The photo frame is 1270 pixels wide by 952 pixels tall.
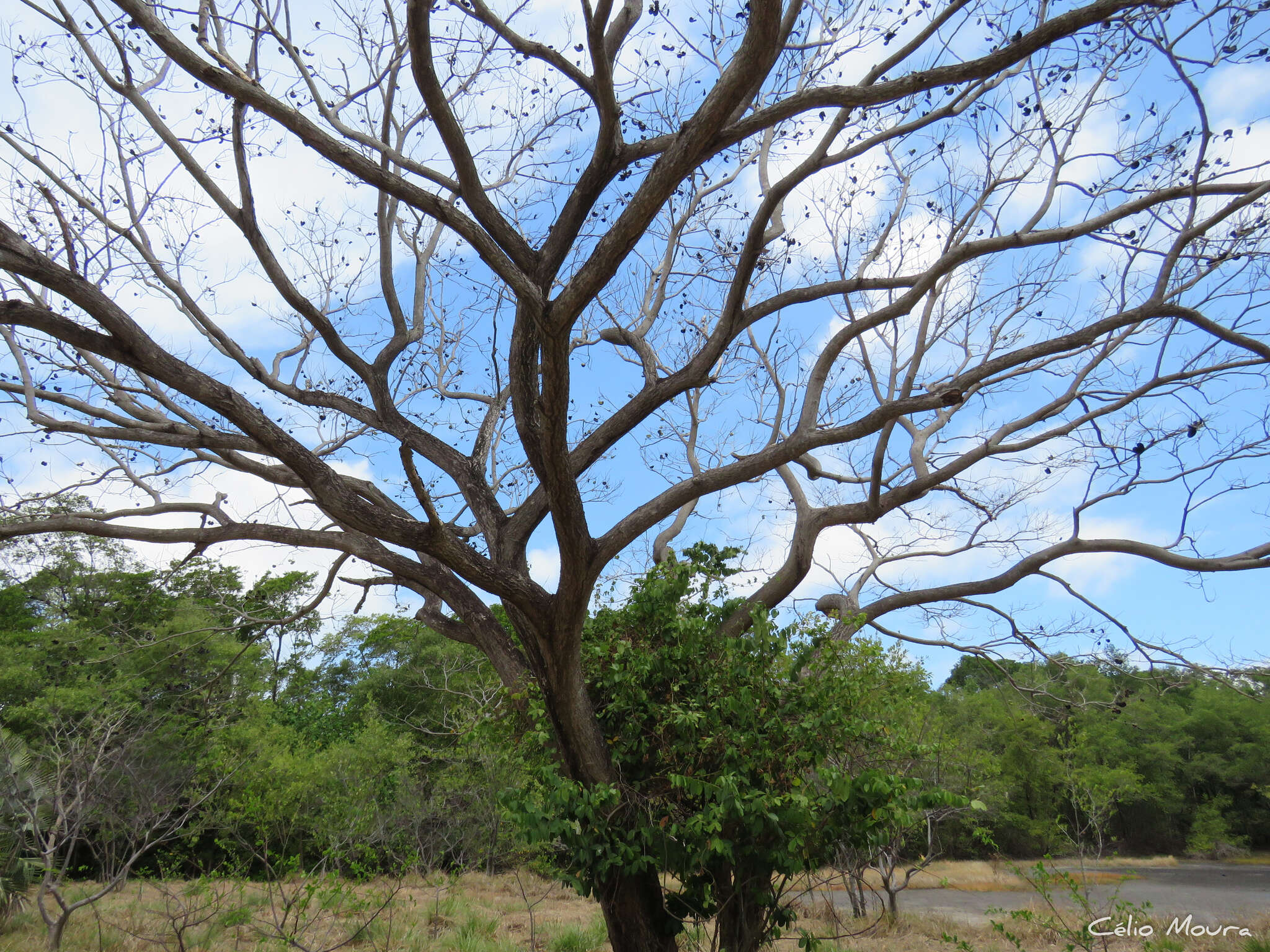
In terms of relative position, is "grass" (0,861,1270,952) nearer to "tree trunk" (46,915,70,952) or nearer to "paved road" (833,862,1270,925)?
"tree trunk" (46,915,70,952)

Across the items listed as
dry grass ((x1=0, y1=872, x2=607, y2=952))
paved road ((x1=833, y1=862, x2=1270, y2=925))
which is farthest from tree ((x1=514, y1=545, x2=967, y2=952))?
paved road ((x1=833, y1=862, x2=1270, y2=925))

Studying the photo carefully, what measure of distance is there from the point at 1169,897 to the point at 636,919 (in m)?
14.6

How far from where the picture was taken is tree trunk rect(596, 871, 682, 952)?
5.24 m

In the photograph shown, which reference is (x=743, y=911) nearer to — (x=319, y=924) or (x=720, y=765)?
(x=720, y=765)

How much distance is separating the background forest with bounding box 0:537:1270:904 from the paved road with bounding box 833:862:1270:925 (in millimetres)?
1154

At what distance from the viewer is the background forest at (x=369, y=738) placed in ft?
25.0

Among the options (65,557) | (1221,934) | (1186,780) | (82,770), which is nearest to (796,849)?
(1221,934)

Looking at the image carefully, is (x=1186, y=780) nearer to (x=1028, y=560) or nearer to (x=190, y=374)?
(x=1028, y=560)

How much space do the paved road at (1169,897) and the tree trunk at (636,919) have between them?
22.1ft

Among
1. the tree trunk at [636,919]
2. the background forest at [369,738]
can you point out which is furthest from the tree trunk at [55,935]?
the tree trunk at [636,919]

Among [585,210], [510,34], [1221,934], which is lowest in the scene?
[1221,934]

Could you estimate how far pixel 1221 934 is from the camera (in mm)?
8727

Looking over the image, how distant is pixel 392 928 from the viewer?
9.54 metres

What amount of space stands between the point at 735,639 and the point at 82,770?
8.29 meters
